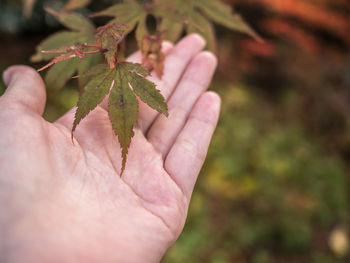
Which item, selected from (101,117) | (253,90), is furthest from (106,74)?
(253,90)

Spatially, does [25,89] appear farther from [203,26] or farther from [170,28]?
[203,26]

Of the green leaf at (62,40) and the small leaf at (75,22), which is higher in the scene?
the small leaf at (75,22)

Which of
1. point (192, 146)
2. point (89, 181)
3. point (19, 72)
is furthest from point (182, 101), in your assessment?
point (19, 72)

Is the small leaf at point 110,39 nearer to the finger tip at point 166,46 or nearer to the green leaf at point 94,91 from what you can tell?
the green leaf at point 94,91

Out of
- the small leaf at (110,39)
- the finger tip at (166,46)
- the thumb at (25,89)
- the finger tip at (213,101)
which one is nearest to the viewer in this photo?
the small leaf at (110,39)

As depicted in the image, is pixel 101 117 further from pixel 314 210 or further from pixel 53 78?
pixel 314 210

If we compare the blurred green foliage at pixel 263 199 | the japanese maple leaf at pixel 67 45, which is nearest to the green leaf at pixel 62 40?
the japanese maple leaf at pixel 67 45
